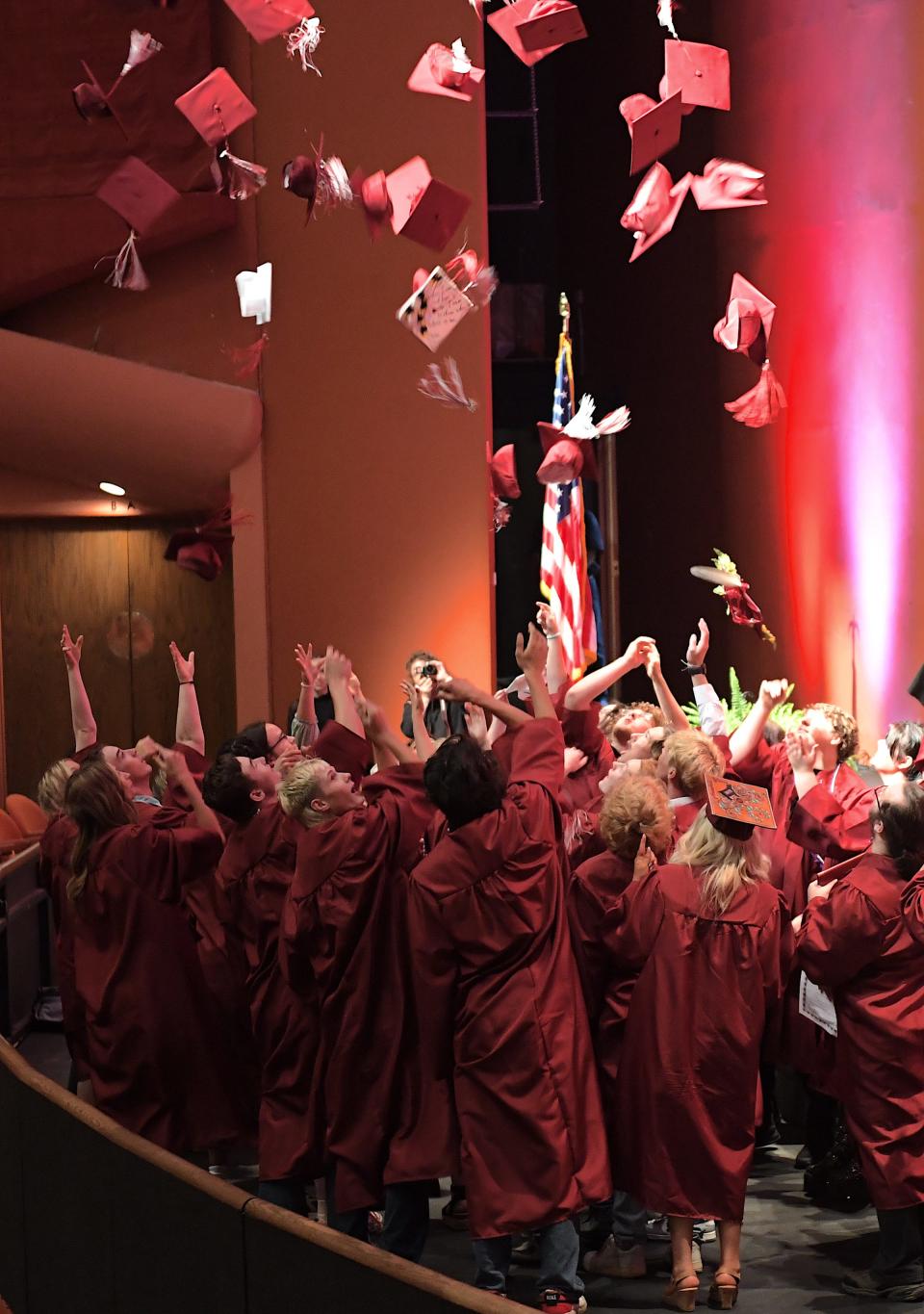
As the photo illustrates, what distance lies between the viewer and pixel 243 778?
4.36 metres

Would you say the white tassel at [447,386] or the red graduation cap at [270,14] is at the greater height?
the red graduation cap at [270,14]

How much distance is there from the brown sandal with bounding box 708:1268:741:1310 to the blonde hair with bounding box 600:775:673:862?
1.03 metres

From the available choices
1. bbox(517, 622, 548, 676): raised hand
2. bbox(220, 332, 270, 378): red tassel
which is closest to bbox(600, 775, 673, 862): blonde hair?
bbox(517, 622, 548, 676): raised hand

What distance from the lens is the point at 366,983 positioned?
4078 mm

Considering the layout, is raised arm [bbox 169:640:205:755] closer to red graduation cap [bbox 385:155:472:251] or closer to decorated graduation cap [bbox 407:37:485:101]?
red graduation cap [bbox 385:155:472:251]

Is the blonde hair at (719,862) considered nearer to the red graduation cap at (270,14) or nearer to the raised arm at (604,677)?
the raised arm at (604,677)

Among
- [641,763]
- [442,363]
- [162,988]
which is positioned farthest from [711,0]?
[162,988]

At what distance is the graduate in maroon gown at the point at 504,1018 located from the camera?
→ 375 cm

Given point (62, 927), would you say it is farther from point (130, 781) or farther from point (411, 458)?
point (411, 458)

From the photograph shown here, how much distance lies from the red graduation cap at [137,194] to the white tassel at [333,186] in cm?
95

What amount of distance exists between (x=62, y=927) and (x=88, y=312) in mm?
4637

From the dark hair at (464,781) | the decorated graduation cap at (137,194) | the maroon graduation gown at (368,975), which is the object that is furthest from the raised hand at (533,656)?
the decorated graduation cap at (137,194)

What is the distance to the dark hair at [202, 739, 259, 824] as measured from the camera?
14.3 ft

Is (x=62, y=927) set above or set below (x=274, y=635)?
below
